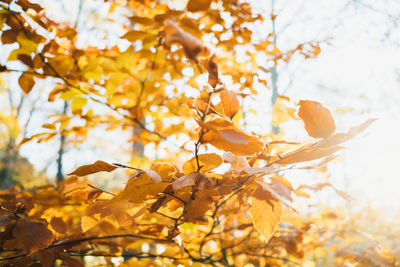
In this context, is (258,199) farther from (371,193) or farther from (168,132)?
(371,193)

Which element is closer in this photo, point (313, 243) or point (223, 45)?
point (223, 45)

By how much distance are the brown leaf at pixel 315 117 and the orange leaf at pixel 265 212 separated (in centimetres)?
21

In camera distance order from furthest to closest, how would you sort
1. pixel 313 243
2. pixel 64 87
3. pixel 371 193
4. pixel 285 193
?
pixel 371 193 → pixel 313 243 → pixel 64 87 → pixel 285 193

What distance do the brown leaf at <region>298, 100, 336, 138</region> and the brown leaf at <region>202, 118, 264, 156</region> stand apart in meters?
0.10

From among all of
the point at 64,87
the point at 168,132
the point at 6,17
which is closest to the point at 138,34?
the point at 6,17

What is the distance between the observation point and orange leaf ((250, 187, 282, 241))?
63 cm

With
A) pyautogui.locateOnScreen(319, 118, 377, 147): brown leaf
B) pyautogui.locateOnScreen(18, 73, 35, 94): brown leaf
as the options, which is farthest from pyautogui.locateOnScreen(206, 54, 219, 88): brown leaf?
pyautogui.locateOnScreen(18, 73, 35, 94): brown leaf

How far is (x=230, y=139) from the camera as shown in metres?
0.45

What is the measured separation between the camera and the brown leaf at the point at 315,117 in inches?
19.2

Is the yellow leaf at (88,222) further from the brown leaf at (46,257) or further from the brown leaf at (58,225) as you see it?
the brown leaf at (58,225)

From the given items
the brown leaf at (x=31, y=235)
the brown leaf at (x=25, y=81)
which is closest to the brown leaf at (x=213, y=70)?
the brown leaf at (x=31, y=235)

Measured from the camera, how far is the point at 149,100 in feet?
4.60

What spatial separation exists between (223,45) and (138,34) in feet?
1.70

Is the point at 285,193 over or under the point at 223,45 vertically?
under
